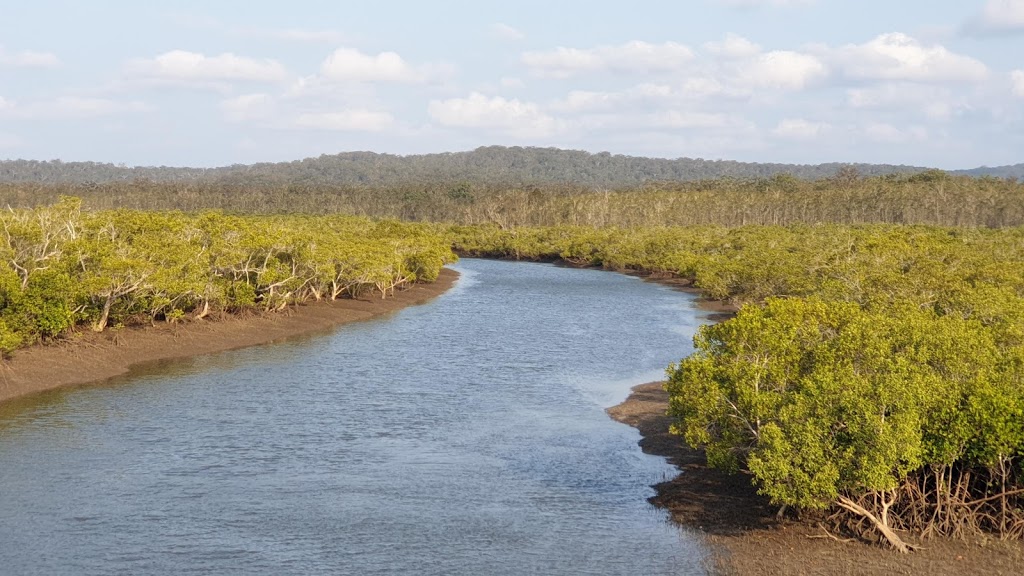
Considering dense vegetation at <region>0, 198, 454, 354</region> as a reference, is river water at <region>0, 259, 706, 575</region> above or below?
below

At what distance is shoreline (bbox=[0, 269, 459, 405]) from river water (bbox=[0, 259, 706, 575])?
1758 millimetres

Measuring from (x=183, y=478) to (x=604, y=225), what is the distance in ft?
555

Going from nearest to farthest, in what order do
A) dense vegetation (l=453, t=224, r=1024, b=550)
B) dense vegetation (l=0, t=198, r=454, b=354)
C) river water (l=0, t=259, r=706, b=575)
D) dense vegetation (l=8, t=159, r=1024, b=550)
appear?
dense vegetation (l=453, t=224, r=1024, b=550) < dense vegetation (l=8, t=159, r=1024, b=550) < river water (l=0, t=259, r=706, b=575) < dense vegetation (l=0, t=198, r=454, b=354)

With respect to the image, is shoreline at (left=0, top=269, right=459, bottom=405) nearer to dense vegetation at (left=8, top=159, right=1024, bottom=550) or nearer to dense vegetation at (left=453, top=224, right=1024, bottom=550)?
dense vegetation at (left=8, top=159, right=1024, bottom=550)

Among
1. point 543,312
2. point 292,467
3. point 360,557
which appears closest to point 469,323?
point 543,312

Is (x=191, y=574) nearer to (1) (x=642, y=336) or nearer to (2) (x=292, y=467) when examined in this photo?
(2) (x=292, y=467)

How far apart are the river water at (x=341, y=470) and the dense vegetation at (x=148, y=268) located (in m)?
4.96

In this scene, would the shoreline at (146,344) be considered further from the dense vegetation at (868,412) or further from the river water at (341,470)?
the dense vegetation at (868,412)

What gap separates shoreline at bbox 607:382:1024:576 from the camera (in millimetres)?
24719

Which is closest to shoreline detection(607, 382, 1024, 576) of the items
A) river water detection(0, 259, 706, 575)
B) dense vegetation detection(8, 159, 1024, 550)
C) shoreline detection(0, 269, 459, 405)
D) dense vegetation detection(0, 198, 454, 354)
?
dense vegetation detection(8, 159, 1024, 550)

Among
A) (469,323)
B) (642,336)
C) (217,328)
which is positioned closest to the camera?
(217,328)

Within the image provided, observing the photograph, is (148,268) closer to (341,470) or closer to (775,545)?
(341,470)

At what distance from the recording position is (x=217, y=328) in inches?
2475

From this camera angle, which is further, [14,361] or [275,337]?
[275,337]
